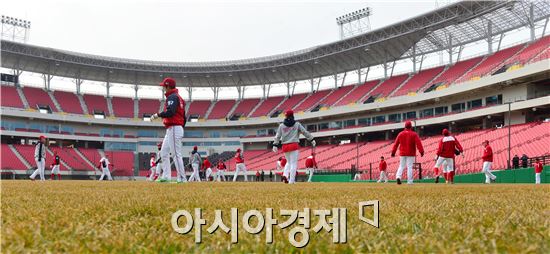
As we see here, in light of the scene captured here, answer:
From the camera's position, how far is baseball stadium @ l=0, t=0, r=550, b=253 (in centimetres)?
218

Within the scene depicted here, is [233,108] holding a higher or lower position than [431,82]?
lower

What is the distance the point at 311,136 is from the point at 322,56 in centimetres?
4791

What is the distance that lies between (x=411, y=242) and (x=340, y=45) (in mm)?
58857

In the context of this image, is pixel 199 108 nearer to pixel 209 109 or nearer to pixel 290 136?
pixel 209 109

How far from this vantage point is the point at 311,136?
14.2 m

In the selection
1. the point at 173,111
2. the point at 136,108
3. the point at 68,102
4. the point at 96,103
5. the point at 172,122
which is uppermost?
the point at 96,103

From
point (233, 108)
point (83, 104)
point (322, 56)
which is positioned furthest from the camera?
point (233, 108)

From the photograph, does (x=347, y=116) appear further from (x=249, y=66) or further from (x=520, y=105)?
(x=520, y=105)

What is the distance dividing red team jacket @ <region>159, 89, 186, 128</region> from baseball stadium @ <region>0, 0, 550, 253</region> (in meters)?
0.06

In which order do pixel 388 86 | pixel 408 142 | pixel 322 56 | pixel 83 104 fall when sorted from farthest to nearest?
pixel 83 104
pixel 322 56
pixel 388 86
pixel 408 142

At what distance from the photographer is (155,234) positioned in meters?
2.20

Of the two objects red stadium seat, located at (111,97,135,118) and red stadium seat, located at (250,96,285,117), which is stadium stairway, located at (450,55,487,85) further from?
red stadium seat, located at (111,97,135,118)

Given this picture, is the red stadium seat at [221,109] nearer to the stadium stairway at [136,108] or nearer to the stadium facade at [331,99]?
the stadium facade at [331,99]

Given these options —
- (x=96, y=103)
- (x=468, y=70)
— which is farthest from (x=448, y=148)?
(x=96, y=103)
